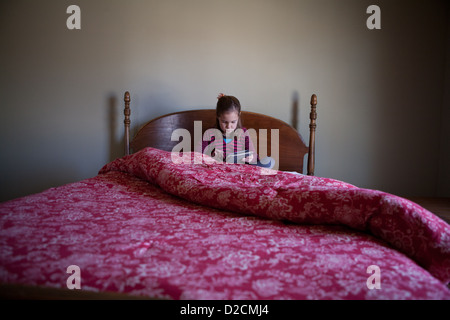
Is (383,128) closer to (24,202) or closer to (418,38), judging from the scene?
(418,38)

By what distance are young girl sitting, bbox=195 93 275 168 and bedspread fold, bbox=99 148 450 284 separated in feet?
2.10

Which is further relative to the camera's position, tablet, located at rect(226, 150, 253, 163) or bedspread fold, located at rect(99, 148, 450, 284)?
tablet, located at rect(226, 150, 253, 163)

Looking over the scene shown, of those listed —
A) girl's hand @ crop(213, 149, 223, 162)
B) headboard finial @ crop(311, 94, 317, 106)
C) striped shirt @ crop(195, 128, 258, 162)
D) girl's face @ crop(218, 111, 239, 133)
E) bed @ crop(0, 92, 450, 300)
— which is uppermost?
headboard finial @ crop(311, 94, 317, 106)

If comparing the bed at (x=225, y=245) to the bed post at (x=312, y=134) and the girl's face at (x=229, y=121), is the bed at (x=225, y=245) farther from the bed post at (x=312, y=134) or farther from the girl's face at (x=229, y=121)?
the bed post at (x=312, y=134)

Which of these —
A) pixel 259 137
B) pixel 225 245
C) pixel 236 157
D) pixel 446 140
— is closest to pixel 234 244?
pixel 225 245

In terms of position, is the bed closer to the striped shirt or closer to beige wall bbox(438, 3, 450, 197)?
the striped shirt

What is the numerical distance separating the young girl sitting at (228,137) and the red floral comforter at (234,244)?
95 centimetres

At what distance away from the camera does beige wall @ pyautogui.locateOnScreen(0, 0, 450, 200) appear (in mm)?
2576

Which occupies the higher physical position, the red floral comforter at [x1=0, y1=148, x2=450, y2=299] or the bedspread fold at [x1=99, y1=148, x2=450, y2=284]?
the bedspread fold at [x1=99, y1=148, x2=450, y2=284]

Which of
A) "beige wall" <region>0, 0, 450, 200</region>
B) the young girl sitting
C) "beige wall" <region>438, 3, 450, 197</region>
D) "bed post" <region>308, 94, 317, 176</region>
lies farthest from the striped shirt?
Answer: "beige wall" <region>438, 3, 450, 197</region>

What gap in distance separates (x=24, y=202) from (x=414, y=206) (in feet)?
4.66

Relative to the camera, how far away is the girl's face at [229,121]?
88.3 inches

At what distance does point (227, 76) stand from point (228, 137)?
0.63 meters

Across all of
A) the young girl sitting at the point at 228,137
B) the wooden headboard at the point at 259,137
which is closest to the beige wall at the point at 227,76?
the wooden headboard at the point at 259,137
